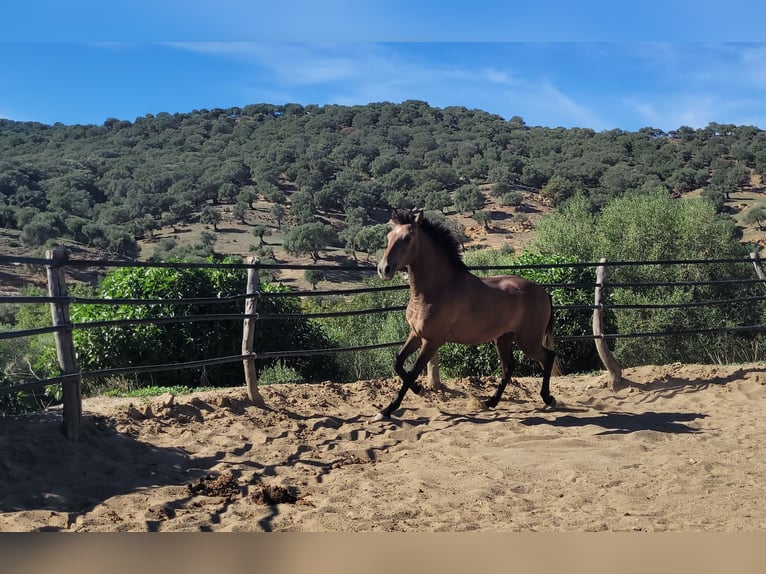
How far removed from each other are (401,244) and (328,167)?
5774cm

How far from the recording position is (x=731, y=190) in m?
46.3

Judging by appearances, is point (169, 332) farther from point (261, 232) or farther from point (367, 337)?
point (261, 232)

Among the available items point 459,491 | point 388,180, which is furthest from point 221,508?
point 388,180

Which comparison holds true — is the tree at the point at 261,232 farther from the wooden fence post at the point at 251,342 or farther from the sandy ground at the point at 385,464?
the sandy ground at the point at 385,464

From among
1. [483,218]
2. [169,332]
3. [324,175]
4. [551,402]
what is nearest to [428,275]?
[551,402]

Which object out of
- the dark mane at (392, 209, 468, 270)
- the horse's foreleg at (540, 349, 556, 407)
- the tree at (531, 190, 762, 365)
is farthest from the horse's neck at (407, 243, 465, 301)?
the tree at (531, 190, 762, 365)

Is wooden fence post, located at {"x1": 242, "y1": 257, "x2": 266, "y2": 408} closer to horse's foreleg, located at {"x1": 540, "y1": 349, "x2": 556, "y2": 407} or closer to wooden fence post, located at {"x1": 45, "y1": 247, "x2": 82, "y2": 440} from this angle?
wooden fence post, located at {"x1": 45, "y1": 247, "x2": 82, "y2": 440}

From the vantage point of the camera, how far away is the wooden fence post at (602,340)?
25.8ft

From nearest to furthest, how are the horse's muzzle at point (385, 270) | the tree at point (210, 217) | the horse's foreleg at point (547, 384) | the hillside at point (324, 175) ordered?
the horse's muzzle at point (385, 270), the horse's foreleg at point (547, 384), the hillside at point (324, 175), the tree at point (210, 217)

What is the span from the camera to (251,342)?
21.4 ft

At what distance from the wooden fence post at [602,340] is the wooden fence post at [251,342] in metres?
4.07

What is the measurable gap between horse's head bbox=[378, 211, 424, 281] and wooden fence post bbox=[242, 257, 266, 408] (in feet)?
4.63

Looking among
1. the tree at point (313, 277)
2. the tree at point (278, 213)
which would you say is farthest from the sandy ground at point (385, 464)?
the tree at point (278, 213)

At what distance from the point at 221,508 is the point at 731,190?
50.2m
